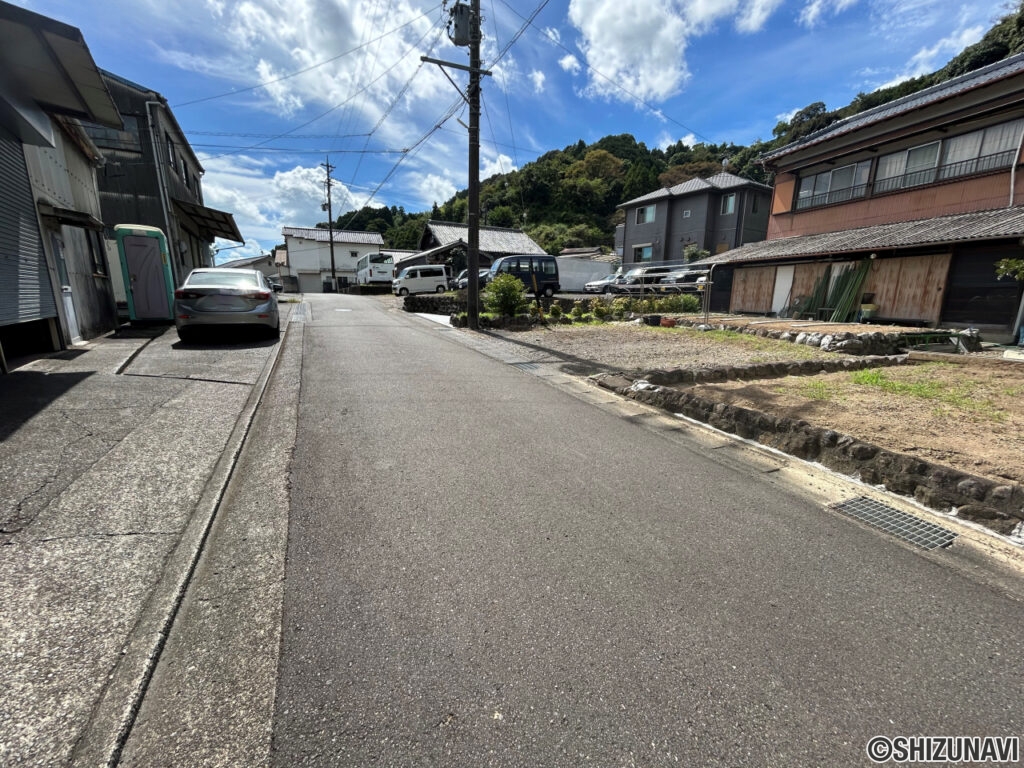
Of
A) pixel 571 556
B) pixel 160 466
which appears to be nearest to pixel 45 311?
pixel 160 466

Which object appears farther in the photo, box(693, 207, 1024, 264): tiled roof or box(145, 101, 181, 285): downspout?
box(145, 101, 181, 285): downspout

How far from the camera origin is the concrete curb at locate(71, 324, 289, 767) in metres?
1.42

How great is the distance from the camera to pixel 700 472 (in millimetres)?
3721

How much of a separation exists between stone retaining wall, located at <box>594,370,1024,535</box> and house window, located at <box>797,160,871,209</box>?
1635 cm

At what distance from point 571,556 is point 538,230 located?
165 ft

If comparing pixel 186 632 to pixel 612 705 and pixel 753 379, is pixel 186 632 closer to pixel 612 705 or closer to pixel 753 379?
pixel 612 705

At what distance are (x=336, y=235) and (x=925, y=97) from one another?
46688mm

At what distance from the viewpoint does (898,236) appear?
A: 13.0m

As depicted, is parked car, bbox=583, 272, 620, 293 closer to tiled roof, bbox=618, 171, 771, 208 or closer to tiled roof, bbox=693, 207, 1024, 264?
tiled roof, bbox=618, 171, 771, 208

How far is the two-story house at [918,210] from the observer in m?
11.5

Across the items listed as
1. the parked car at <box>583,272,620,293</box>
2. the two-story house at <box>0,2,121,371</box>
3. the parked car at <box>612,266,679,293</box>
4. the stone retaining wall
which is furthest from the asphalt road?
the parked car at <box>583,272,620,293</box>

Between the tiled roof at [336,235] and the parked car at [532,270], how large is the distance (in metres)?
30.4

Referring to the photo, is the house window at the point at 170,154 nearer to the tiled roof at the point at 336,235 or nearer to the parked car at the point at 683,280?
the parked car at the point at 683,280

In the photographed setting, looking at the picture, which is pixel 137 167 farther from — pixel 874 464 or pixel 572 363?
pixel 874 464
